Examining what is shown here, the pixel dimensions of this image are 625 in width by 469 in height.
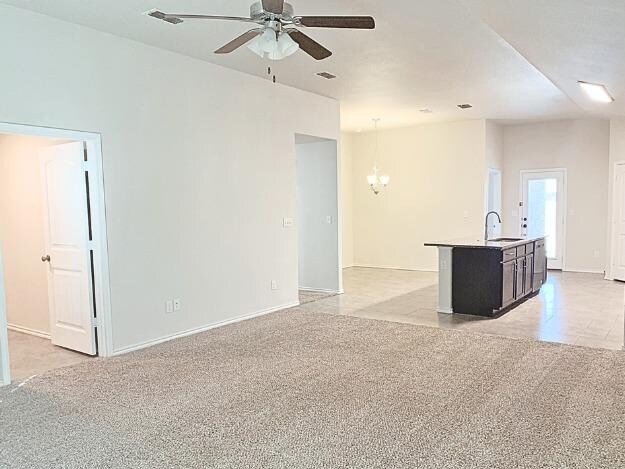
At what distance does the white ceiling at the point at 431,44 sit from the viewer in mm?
3449

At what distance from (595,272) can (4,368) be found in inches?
364

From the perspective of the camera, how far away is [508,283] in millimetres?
5844

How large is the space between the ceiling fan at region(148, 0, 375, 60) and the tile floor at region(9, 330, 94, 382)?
3.05m

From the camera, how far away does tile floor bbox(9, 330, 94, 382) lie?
4.17 m

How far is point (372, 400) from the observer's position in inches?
130

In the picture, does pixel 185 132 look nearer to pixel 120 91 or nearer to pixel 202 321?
pixel 120 91

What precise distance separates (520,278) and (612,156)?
11.6 ft

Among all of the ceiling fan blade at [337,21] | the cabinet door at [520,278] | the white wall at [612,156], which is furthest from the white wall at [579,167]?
the ceiling fan blade at [337,21]

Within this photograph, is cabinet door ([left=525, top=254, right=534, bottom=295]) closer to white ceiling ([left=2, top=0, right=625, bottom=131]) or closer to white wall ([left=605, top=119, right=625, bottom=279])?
white ceiling ([left=2, top=0, right=625, bottom=131])

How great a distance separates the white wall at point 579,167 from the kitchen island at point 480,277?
Result: 146 inches

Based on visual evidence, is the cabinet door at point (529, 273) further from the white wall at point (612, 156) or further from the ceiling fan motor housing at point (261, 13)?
the ceiling fan motor housing at point (261, 13)

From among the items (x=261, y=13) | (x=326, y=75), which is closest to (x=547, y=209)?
(x=326, y=75)

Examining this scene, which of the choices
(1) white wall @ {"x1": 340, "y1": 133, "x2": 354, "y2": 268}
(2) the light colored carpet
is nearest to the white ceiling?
(2) the light colored carpet

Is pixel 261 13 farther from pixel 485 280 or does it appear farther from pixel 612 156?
pixel 612 156
